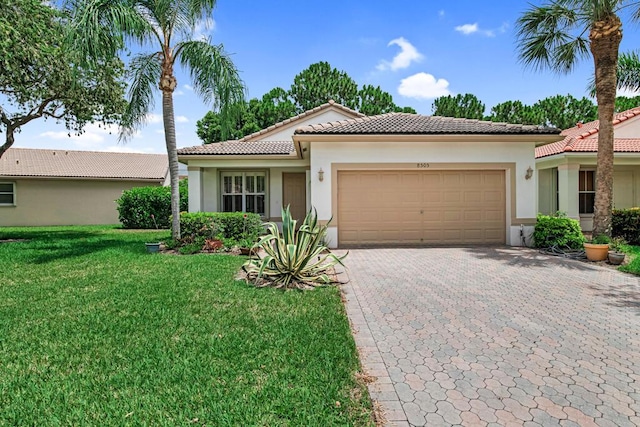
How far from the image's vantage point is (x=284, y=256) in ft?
23.7

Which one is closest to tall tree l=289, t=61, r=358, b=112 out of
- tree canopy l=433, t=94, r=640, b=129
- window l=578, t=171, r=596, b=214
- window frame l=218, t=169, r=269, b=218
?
tree canopy l=433, t=94, r=640, b=129

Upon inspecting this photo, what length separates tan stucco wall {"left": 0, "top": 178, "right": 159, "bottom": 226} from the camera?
23.3m

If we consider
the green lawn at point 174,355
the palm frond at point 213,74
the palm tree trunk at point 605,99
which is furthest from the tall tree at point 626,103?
the green lawn at point 174,355

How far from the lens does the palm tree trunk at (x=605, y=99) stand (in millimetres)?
10289

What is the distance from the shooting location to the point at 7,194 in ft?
76.6

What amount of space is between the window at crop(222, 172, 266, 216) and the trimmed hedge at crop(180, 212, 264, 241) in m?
3.32

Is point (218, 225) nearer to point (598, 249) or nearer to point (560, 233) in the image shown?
point (560, 233)

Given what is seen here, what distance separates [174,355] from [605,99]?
41.9 ft

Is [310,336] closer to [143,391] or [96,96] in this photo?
[143,391]

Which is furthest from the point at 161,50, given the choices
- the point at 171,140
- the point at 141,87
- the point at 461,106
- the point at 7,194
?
the point at 461,106

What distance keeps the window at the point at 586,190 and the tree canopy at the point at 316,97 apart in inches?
734

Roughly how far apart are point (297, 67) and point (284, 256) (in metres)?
28.8

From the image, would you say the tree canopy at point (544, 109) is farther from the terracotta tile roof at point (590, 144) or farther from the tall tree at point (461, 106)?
the terracotta tile roof at point (590, 144)

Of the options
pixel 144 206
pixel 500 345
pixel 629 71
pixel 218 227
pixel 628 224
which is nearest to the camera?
pixel 500 345
